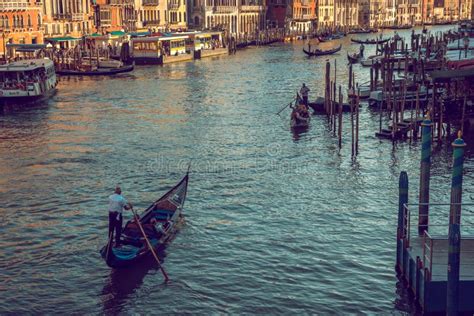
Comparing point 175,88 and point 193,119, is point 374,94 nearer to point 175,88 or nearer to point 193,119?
point 193,119

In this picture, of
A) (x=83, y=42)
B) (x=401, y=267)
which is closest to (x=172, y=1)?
(x=83, y=42)

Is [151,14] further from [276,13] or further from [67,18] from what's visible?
[276,13]

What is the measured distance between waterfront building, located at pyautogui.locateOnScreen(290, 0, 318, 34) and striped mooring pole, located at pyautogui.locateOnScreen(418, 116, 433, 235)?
10144cm

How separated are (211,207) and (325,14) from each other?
374 ft

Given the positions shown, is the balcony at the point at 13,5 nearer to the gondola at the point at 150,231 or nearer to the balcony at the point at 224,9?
the balcony at the point at 224,9

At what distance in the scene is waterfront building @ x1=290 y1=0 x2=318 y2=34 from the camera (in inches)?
4611

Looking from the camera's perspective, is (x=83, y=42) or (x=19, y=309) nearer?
(x=19, y=309)

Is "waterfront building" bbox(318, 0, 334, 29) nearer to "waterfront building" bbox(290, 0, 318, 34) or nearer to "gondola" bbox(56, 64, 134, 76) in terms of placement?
"waterfront building" bbox(290, 0, 318, 34)

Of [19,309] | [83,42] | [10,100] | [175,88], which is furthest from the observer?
[83,42]

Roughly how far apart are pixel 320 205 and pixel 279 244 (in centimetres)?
358

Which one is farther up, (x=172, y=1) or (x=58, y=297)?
(x=172, y=1)

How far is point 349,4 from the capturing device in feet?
465

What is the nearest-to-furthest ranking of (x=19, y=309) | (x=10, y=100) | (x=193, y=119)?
(x=19, y=309) → (x=193, y=119) → (x=10, y=100)

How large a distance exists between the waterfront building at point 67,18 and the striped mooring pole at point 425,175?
58975 millimetres
